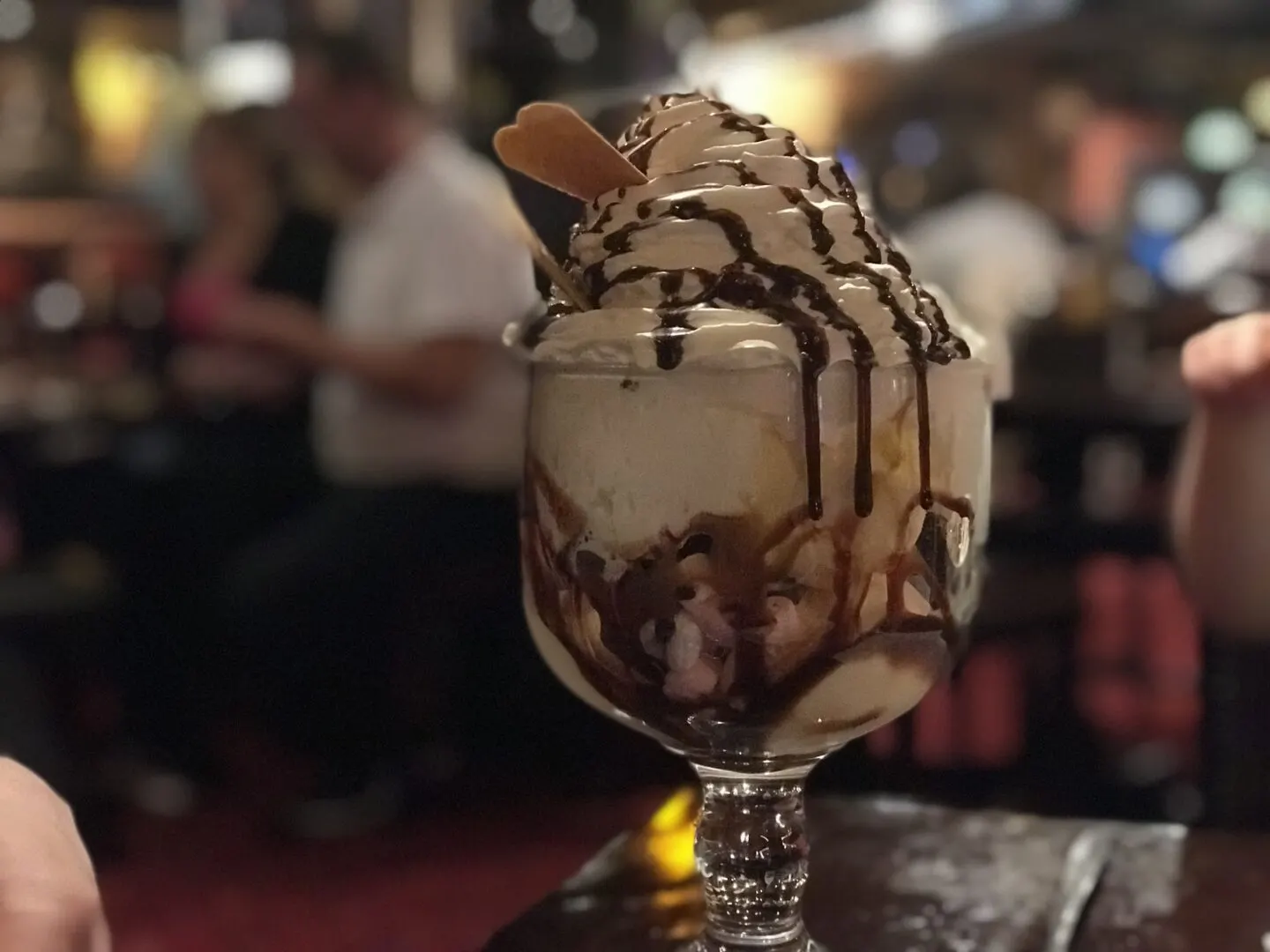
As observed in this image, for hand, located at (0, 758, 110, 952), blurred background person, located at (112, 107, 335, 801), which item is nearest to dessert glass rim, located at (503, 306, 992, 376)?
hand, located at (0, 758, 110, 952)

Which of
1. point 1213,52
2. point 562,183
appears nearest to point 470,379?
point 562,183

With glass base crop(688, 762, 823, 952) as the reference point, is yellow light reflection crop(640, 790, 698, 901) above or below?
below

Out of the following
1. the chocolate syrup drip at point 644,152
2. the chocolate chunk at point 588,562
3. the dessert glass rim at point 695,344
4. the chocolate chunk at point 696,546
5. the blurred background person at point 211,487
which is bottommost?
the blurred background person at point 211,487

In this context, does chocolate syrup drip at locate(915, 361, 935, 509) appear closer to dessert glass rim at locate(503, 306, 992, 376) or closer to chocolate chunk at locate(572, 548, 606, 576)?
dessert glass rim at locate(503, 306, 992, 376)

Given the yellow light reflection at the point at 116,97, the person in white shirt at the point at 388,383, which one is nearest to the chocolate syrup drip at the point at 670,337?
the person in white shirt at the point at 388,383

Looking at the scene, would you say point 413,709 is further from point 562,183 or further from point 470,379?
point 562,183

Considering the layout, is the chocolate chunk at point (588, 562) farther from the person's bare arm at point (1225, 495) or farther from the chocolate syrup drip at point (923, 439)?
the person's bare arm at point (1225, 495)

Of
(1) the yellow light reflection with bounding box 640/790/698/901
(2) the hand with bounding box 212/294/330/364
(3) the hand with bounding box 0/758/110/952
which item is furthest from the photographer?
(2) the hand with bounding box 212/294/330/364

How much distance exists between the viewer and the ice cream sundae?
689 mm

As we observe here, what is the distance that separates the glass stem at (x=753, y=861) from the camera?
77 centimetres

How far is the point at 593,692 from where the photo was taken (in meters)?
0.79

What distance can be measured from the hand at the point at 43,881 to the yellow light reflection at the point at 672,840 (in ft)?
1.25

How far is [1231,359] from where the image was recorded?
1.05m

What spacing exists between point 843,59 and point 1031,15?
1.17 m
